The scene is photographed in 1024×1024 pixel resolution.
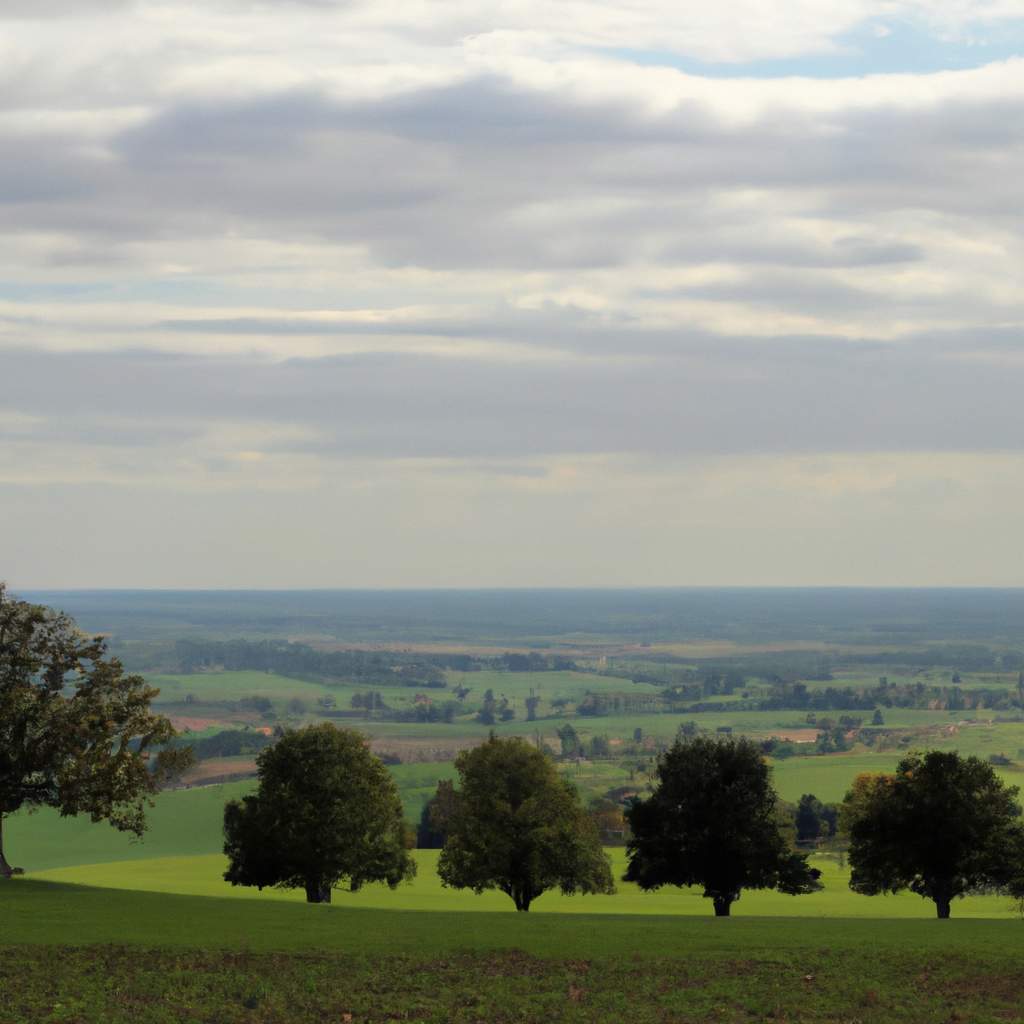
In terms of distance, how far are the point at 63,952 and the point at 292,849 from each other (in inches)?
1259

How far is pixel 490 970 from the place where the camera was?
4425 cm

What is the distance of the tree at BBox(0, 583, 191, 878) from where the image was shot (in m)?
72.7

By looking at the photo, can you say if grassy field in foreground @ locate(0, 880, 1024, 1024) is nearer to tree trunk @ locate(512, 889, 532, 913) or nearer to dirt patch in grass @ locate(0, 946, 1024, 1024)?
dirt patch in grass @ locate(0, 946, 1024, 1024)

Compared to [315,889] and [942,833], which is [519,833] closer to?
[315,889]

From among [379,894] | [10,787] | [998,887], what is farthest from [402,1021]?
[379,894]

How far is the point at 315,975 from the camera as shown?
4328 centimetres

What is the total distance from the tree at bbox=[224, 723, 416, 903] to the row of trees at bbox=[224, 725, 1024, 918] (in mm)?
78

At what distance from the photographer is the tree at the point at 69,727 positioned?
7269cm

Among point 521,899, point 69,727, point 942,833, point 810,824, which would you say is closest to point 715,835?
point 942,833

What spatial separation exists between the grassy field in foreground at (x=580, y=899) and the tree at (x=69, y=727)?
32.6 ft

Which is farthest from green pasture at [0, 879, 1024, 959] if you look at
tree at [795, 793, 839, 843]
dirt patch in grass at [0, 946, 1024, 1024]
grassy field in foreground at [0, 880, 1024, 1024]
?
tree at [795, 793, 839, 843]

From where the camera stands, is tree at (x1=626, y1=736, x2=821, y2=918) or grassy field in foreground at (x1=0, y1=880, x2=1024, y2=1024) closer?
grassy field in foreground at (x1=0, y1=880, x2=1024, y2=1024)

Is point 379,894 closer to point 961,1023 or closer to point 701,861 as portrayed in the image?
point 701,861

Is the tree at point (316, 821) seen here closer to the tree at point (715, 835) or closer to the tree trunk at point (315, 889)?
the tree trunk at point (315, 889)
